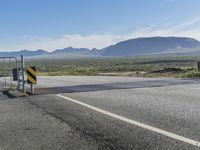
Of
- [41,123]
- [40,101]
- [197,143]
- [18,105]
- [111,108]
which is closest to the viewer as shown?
[197,143]

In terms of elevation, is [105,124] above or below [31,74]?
below

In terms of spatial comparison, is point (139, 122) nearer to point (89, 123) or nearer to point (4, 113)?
point (89, 123)

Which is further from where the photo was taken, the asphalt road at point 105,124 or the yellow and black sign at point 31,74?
the yellow and black sign at point 31,74

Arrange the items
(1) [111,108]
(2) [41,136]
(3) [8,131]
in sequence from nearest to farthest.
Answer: (2) [41,136], (3) [8,131], (1) [111,108]

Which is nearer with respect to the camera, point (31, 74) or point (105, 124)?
point (105, 124)

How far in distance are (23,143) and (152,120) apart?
2.75 meters

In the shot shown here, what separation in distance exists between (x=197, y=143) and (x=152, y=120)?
2184 millimetres

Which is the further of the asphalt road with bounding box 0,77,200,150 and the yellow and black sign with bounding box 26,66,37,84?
the yellow and black sign with bounding box 26,66,37,84

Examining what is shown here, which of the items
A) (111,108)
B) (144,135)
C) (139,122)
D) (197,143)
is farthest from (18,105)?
(197,143)

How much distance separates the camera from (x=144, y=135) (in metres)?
6.71

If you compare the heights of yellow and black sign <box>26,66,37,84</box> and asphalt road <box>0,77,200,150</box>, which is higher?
yellow and black sign <box>26,66,37,84</box>

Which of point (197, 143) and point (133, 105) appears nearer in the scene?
point (197, 143)

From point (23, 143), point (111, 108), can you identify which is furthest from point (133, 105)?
point (23, 143)

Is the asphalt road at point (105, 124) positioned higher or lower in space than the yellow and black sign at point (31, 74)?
lower
